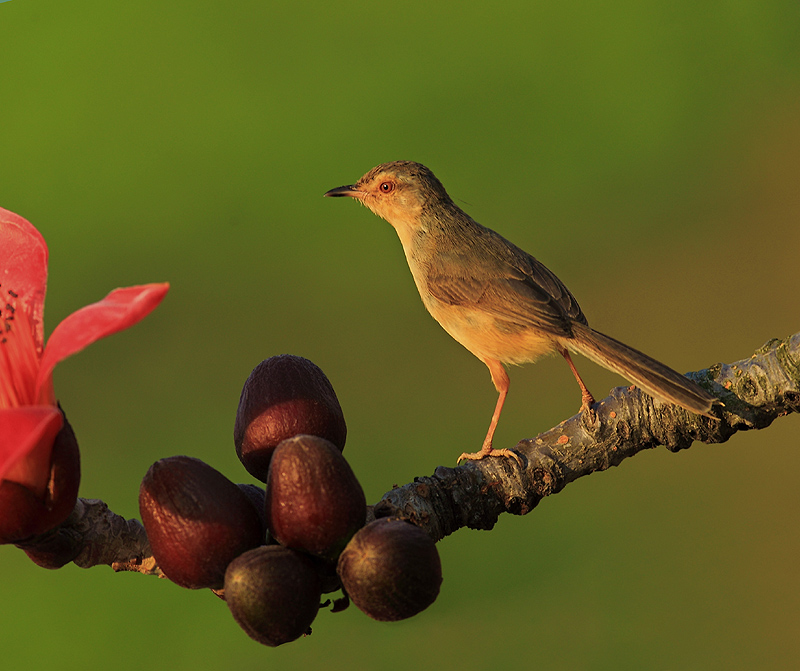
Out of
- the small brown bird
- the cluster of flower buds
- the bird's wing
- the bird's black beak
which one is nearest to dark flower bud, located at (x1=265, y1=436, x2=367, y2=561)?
the cluster of flower buds

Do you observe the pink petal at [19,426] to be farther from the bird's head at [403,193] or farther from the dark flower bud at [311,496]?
the bird's head at [403,193]

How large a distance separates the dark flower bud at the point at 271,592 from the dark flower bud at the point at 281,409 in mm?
257

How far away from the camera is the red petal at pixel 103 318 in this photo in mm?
1027

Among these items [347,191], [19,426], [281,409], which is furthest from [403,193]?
[19,426]

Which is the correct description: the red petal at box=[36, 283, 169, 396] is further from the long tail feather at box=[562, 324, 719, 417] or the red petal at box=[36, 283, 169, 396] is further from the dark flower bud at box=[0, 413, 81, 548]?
the long tail feather at box=[562, 324, 719, 417]

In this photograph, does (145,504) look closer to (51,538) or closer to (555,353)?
(51,538)

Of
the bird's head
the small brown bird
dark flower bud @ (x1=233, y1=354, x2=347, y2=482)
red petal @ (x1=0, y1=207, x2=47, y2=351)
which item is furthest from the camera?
the bird's head

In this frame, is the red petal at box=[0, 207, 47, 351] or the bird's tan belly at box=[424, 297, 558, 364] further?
the bird's tan belly at box=[424, 297, 558, 364]

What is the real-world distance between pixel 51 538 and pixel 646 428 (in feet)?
4.19

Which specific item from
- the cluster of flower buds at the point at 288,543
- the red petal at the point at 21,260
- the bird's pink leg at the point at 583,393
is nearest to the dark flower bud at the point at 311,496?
the cluster of flower buds at the point at 288,543

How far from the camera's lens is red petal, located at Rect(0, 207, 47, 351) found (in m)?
1.32

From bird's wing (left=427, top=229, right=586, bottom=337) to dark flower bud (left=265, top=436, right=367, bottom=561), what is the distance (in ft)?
4.77

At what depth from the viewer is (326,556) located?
1.27 m

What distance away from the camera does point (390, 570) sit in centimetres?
118
